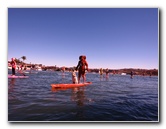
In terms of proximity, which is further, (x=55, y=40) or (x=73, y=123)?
(x=55, y=40)

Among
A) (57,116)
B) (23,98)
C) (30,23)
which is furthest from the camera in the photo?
(23,98)

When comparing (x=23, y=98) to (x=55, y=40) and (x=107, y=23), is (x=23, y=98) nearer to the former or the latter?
(x=55, y=40)

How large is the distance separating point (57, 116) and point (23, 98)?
137 cm

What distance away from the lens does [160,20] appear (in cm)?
451

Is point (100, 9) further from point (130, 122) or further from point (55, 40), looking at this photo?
point (130, 122)

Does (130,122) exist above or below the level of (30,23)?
below

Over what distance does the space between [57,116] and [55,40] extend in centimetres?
180

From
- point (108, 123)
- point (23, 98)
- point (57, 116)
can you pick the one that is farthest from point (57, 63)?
→ point (108, 123)

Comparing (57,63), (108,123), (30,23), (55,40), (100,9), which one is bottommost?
(108,123)

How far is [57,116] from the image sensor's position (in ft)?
13.3

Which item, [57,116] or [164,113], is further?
[164,113]
